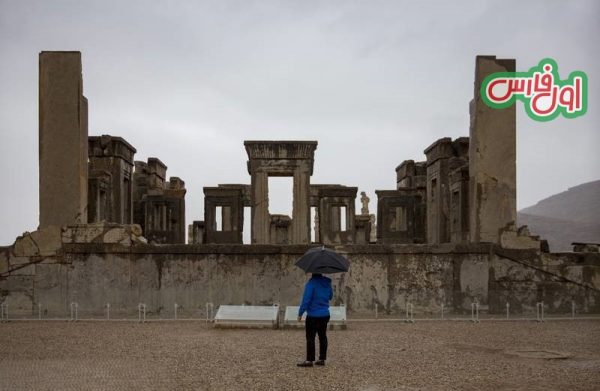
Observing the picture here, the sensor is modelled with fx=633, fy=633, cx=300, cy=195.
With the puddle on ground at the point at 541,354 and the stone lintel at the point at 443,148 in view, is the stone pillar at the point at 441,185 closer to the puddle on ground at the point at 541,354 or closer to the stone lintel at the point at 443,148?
the stone lintel at the point at 443,148

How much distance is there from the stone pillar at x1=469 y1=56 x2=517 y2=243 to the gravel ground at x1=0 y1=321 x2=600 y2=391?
3.32 m

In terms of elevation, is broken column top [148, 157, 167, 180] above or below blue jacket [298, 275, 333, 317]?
above

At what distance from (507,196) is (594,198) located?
2373 inches

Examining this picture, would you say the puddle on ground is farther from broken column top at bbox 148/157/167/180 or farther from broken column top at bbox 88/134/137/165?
broken column top at bbox 148/157/167/180

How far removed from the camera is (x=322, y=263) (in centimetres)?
792

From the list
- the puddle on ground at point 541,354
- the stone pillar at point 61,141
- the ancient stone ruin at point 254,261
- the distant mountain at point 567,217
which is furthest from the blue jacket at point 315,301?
the distant mountain at point 567,217

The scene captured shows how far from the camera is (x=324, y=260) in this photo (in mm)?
7961

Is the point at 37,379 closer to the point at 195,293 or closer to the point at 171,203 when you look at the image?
the point at 195,293

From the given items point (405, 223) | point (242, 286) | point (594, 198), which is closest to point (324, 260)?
point (242, 286)

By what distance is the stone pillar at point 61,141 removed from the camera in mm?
14180

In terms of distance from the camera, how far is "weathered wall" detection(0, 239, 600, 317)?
13211 mm

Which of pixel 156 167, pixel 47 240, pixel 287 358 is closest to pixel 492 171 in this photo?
pixel 287 358

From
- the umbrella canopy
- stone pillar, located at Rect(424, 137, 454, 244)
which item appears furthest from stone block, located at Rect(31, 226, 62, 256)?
stone pillar, located at Rect(424, 137, 454, 244)

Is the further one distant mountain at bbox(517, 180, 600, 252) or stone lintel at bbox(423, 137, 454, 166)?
distant mountain at bbox(517, 180, 600, 252)
